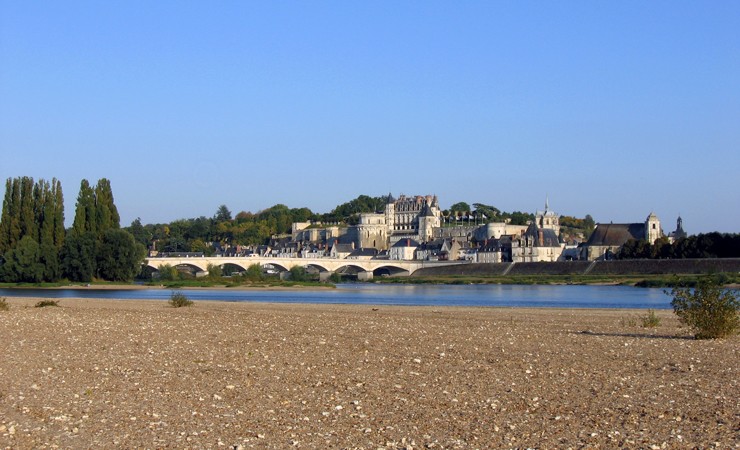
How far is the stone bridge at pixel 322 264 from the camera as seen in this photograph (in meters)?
84.8

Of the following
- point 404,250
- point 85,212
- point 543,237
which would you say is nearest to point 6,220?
point 85,212

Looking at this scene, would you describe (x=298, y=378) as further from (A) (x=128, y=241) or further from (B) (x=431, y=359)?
(A) (x=128, y=241)

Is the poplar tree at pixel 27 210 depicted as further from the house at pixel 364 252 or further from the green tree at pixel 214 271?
the house at pixel 364 252

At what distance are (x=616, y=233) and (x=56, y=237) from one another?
252 ft

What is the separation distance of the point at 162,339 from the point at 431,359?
17.7 feet

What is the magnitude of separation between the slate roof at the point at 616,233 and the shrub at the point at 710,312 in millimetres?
99694

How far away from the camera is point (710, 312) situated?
18.7 m

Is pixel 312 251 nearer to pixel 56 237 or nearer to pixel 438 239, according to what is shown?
pixel 438 239

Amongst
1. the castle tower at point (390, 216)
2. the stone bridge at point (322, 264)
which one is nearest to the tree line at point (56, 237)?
the stone bridge at point (322, 264)

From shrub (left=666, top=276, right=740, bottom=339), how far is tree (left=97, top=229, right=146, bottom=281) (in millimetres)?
46393

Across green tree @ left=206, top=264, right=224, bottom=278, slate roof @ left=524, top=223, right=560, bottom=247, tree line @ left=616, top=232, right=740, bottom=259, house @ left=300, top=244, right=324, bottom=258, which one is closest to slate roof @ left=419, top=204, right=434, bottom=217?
house @ left=300, top=244, right=324, bottom=258

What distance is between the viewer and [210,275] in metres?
79.8

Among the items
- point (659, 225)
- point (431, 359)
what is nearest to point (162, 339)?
point (431, 359)

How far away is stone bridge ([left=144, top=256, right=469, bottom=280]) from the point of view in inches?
3338
